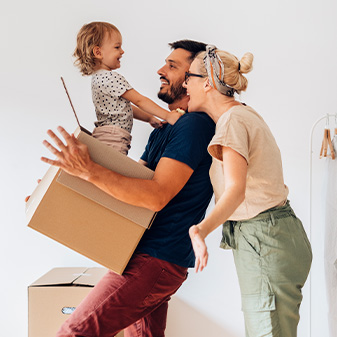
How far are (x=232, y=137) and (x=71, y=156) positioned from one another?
43cm

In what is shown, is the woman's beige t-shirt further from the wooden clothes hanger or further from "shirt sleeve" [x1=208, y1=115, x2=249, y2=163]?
the wooden clothes hanger

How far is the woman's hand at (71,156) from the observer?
1.28 m

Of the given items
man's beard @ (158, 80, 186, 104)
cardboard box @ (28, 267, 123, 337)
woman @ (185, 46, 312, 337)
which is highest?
man's beard @ (158, 80, 186, 104)

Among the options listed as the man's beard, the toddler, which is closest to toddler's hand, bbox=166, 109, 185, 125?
the toddler

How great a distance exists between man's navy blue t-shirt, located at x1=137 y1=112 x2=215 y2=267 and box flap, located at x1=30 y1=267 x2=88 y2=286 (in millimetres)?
799

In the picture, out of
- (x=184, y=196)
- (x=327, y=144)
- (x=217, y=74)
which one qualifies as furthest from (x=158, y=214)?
(x=327, y=144)

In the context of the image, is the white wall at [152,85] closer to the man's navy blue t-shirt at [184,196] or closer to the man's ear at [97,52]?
the man's ear at [97,52]

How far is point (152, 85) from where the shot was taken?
2578mm

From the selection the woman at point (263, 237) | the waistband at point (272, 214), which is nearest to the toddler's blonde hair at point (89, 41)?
the woman at point (263, 237)

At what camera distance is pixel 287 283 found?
135 centimetres

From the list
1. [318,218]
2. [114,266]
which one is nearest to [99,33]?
[114,266]

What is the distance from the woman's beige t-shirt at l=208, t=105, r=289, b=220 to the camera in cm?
129

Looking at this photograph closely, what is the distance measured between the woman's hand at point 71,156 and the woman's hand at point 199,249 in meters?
0.40

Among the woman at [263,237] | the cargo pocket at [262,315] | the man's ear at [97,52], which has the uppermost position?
the man's ear at [97,52]
